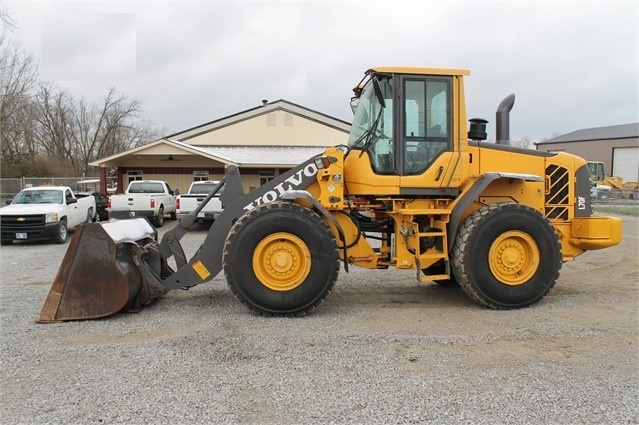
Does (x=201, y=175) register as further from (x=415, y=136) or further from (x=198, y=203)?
(x=415, y=136)

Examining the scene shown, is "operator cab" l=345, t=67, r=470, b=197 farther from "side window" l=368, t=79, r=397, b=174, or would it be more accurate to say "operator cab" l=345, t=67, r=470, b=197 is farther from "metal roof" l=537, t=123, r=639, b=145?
"metal roof" l=537, t=123, r=639, b=145

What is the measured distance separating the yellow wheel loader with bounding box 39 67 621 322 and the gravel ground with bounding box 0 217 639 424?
359mm

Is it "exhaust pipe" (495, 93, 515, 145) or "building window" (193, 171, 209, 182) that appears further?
"building window" (193, 171, 209, 182)

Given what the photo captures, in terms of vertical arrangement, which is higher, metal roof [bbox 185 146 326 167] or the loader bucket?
metal roof [bbox 185 146 326 167]

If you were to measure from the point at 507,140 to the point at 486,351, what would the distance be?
3.51 metres

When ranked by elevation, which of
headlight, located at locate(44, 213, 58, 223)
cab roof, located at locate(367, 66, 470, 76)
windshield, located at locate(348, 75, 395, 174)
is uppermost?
cab roof, located at locate(367, 66, 470, 76)

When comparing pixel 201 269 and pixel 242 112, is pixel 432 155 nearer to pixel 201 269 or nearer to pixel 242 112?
pixel 201 269

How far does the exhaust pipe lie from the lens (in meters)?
6.71

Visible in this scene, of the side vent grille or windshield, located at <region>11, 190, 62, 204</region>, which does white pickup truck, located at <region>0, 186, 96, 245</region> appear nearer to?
windshield, located at <region>11, 190, 62, 204</region>

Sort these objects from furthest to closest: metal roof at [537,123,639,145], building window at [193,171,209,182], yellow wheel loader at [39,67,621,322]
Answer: metal roof at [537,123,639,145] < building window at [193,171,209,182] < yellow wheel loader at [39,67,621,322]

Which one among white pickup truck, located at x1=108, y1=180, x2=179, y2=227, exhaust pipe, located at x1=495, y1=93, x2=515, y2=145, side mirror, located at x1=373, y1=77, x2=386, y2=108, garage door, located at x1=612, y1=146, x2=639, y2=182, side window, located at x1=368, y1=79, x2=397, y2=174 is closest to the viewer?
side mirror, located at x1=373, y1=77, x2=386, y2=108

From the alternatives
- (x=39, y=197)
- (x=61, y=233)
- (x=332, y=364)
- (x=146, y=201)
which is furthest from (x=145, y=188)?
(x=332, y=364)

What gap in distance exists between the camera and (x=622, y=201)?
105 ft

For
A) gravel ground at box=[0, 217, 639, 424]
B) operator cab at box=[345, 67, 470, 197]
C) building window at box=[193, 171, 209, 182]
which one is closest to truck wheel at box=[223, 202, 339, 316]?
gravel ground at box=[0, 217, 639, 424]
